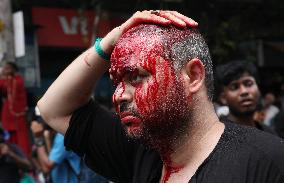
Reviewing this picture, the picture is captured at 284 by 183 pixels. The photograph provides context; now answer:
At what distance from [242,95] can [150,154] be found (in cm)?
218

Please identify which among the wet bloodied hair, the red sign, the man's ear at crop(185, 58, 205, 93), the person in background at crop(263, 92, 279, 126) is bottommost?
the person in background at crop(263, 92, 279, 126)

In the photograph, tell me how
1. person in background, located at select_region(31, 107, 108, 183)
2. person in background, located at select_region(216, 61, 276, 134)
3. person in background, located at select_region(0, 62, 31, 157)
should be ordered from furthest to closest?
person in background, located at select_region(0, 62, 31, 157)
person in background, located at select_region(31, 107, 108, 183)
person in background, located at select_region(216, 61, 276, 134)

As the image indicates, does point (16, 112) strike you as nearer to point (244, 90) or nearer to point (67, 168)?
point (67, 168)

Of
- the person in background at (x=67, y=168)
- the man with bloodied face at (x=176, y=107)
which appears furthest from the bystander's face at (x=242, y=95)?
the man with bloodied face at (x=176, y=107)

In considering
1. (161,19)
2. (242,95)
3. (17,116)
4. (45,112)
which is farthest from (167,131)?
(17,116)

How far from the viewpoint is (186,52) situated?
83.8 inches

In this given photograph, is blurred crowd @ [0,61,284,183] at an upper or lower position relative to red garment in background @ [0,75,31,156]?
upper

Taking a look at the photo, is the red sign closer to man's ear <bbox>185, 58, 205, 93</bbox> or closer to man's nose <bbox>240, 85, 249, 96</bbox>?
man's nose <bbox>240, 85, 249, 96</bbox>

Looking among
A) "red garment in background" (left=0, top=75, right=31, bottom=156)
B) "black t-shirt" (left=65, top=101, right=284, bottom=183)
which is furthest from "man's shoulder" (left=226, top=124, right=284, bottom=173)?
"red garment in background" (left=0, top=75, right=31, bottom=156)

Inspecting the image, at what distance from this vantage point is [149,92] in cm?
213

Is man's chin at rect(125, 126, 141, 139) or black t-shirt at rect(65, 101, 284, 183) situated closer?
black t-shirt at rect(65, 101, 284, 183)

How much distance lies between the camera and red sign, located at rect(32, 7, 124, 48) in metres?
13.5

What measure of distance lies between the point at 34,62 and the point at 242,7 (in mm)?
4763

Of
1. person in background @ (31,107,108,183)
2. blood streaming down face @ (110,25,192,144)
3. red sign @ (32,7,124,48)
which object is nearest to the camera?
blood streaming down face @ (110,25,192,144)
